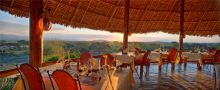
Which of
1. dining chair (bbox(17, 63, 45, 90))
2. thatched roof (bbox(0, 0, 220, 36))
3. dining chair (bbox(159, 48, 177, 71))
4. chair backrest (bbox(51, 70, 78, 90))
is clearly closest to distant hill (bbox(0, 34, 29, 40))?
thatched roof (bbox(0, 0, 220, 36))

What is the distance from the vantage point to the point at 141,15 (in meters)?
10.1

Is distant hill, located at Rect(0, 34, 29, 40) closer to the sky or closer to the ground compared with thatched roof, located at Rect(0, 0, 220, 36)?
closer to the ground

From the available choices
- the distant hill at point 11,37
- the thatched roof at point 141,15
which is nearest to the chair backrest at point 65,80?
the distant hill at point 11,37

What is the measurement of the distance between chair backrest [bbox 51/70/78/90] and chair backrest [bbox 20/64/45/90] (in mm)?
363

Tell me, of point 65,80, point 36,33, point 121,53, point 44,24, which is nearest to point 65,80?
point 65,80

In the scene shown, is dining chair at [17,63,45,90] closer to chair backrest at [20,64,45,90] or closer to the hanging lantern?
chair backrest at [20,64,45,90]

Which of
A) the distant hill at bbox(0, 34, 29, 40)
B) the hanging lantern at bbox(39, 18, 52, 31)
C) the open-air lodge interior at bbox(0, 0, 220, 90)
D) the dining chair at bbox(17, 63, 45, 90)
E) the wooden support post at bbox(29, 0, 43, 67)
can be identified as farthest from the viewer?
the distant hill at bbox(0, 34, 29, 40)

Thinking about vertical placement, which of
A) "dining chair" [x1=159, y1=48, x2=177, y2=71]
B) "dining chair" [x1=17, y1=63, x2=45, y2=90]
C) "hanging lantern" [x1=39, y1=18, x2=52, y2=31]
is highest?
"hanging lantern" [x1=39, y1=18, x2=52, y2=31]

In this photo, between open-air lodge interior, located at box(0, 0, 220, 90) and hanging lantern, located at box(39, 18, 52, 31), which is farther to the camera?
hanging lantern, located at box(39, 18, 52, 31)

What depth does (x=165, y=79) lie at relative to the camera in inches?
237

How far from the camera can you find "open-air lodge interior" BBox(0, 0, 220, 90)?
260cm

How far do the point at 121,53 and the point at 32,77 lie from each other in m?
4.69

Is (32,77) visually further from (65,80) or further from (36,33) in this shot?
(36,33)

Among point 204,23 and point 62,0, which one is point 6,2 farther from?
point 204,23
